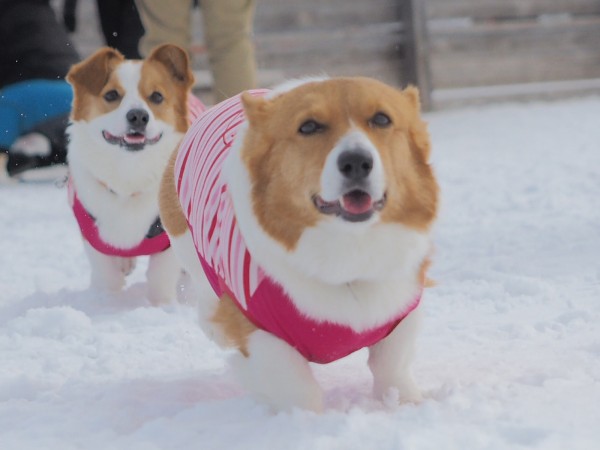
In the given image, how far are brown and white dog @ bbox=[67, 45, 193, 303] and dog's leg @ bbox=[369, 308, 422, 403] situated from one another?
1.63 metres

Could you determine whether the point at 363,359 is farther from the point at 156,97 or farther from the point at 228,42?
the point at 228,42

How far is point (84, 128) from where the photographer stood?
3.95m

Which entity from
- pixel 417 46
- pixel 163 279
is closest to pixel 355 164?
pixel 163 279

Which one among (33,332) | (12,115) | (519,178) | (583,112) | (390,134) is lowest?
(583,112)

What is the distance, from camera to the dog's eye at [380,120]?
214cm

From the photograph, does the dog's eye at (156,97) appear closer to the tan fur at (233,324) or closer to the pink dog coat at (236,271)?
the pink dog coat at (236,271)

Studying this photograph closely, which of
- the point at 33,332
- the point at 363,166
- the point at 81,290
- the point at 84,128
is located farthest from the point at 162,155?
the point at 363,166

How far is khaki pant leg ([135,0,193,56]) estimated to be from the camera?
526 centimetres

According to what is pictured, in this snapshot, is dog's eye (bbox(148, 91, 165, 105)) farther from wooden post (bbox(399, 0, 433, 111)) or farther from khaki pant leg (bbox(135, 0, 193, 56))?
wooden post (bbox(399, 0, 433, 111))

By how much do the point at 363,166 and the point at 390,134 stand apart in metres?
0.20

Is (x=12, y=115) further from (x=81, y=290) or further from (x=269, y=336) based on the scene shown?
(x=269, y=336)

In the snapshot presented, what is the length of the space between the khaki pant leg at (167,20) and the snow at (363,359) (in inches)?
45.8

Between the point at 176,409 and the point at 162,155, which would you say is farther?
the point at 162,155

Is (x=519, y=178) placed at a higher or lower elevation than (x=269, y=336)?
lower
